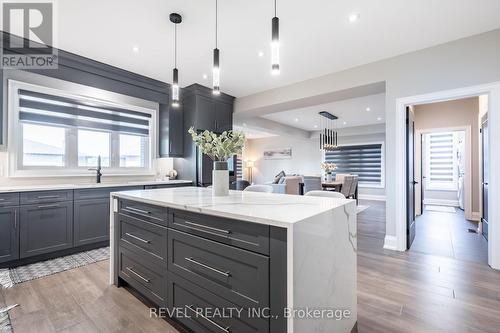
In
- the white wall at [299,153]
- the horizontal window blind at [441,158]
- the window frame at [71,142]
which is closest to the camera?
the window frame at [71,142]

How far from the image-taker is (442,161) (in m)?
7.92

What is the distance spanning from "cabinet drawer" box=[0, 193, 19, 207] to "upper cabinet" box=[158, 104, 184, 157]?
2224 mm

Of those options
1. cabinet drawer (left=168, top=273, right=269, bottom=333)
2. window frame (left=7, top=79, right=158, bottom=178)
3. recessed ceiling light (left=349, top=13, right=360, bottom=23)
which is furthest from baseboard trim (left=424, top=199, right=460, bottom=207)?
cabinet drawer (left=168, top=273, right=269, bottom=333)

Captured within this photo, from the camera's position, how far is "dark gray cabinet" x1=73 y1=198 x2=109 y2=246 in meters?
3.16

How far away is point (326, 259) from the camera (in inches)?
53.1

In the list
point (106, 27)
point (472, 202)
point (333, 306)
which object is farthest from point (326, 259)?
point (472, 202)

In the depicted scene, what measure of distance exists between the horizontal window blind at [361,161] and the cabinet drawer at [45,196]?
8875mm

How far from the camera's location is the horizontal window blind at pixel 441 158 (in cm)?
771

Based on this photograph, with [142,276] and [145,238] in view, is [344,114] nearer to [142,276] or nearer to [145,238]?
[145,238]

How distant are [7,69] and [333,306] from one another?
4.33m

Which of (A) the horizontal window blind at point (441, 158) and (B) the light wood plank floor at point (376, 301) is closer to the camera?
(B) the light wood plank floor at point (376, 301)

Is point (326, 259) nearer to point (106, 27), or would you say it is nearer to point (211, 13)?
point (211, 13)

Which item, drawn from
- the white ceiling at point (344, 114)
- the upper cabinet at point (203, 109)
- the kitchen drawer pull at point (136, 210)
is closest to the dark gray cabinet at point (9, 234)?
the kitchen drawer pull at point (136, 210)

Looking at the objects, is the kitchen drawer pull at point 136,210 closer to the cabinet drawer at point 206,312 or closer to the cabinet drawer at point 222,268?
the cabinet drawer at point 222,268
